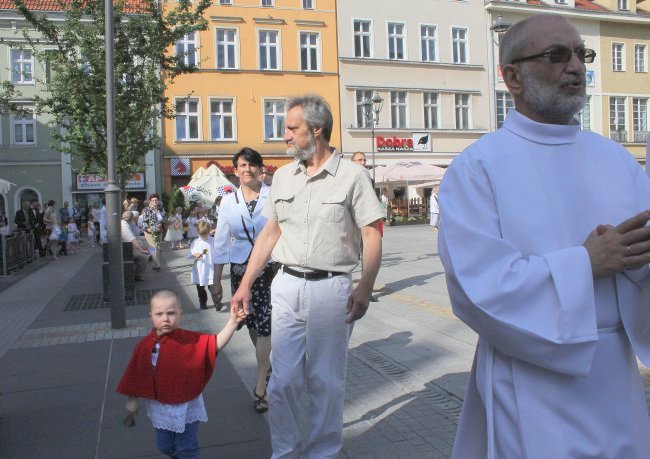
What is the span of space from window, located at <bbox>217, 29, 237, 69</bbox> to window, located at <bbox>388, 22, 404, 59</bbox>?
8.71m

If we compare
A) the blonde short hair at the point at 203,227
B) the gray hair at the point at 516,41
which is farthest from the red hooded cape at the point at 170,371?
the blonde short hair at the point at 203,227

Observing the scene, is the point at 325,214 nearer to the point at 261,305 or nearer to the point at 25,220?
the point at 261,305

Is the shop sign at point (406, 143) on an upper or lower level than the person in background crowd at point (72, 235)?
upper

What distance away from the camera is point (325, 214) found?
129 inches

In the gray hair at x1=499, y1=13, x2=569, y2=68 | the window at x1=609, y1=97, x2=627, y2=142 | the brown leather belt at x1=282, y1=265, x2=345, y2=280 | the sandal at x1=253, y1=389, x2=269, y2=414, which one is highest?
the window at x1=609, y1=97, x2=627, y2=142

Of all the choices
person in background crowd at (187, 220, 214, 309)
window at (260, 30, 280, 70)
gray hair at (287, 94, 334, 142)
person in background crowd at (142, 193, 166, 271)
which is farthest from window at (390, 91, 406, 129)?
gray hair at (287, 94, 334, 142)

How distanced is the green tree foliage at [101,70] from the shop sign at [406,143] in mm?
23601

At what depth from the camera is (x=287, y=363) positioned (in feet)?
10.9

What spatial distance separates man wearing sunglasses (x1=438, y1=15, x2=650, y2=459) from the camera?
59.6 inches

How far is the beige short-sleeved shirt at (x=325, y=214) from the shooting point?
3.28m

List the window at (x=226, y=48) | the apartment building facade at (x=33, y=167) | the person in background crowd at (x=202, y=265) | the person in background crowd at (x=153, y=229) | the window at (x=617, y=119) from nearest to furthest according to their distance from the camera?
the person in background crowd at (x=202, y=265) → the person in background crowd at (x=153, y=229) → the apartment building facade at (x=33, y=167) → the window at (x=226, y=48) → the window at (x=617, y=119)

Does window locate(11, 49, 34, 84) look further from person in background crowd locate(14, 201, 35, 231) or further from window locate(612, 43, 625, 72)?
window locate(612, 43, 625, 72)

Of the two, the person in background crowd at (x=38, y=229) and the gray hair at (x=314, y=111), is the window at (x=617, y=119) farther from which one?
the gray hair at (x=314, y=111)

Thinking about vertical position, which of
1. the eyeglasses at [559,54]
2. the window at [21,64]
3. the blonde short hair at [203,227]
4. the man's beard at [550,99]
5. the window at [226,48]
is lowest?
the blonde short hair at [203,227]
